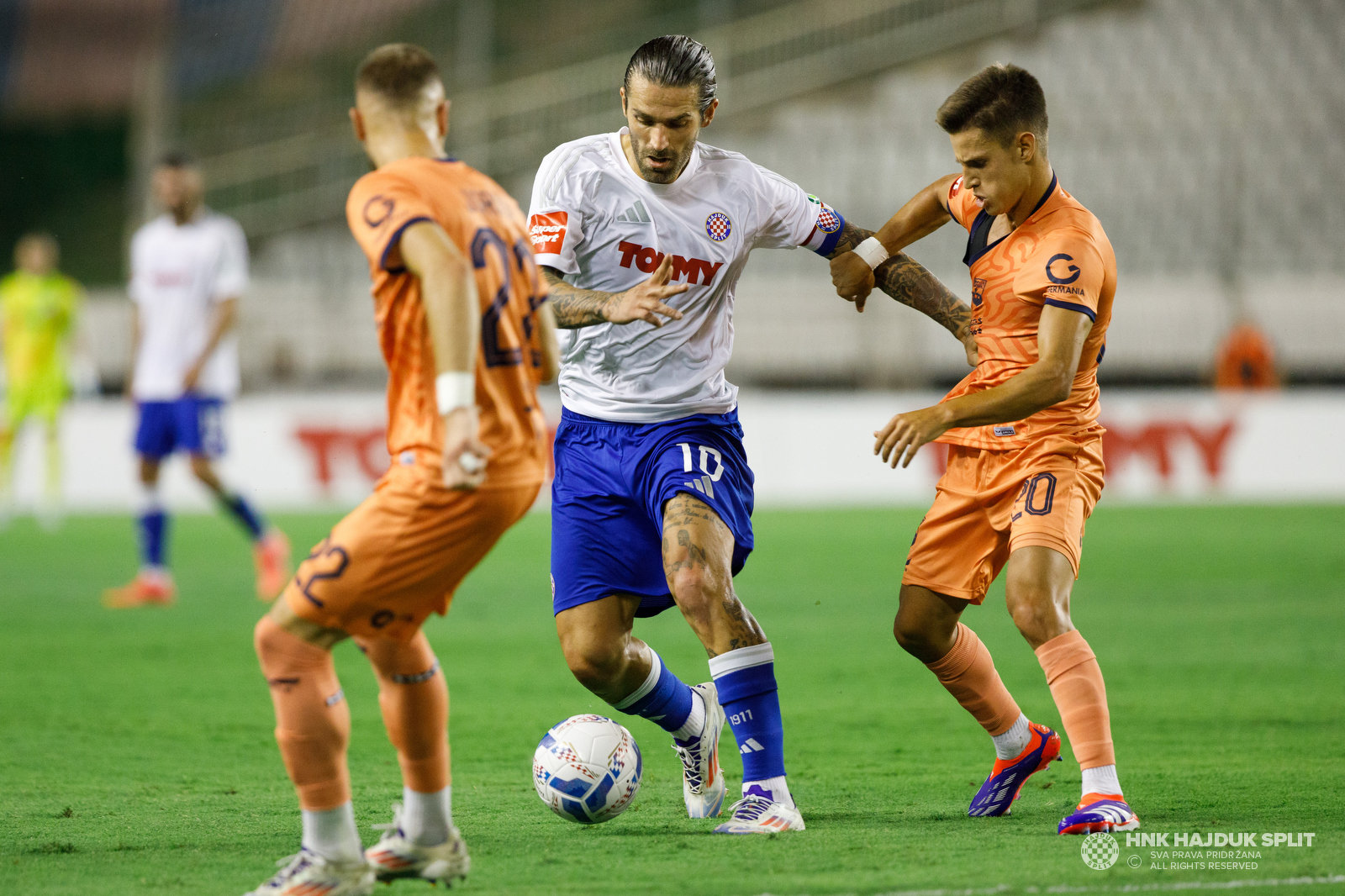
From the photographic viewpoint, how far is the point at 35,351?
49.4 ft

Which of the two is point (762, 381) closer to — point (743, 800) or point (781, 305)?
point (781, 305)

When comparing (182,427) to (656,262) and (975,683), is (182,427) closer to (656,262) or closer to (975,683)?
(656,262)

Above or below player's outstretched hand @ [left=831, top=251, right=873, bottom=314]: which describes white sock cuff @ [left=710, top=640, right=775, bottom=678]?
below

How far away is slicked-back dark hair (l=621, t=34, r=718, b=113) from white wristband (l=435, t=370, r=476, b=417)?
1568 mm

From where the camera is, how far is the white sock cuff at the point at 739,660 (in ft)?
14.2

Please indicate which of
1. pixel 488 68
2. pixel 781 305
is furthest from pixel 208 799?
pixel 488 68

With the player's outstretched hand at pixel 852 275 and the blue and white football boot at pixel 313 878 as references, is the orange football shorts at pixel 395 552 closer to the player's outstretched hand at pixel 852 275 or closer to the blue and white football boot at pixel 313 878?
the blue and white football boot at pixel 313 878

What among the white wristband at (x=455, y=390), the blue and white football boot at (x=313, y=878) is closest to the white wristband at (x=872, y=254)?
the white wristband at (x=455, y=390)

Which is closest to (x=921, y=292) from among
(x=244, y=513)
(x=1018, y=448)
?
(x=1018, y=448)

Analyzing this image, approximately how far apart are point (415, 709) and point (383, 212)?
45.4 inches

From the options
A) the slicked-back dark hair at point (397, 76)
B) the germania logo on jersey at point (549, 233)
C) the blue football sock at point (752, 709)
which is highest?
the slicked-back dark hair at point (397, 76)

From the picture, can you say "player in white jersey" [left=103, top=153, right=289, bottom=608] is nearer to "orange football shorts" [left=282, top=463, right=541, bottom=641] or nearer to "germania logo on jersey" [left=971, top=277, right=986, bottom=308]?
"germania logo on jersey" [left=971, top=277, right=986, bottom=308]

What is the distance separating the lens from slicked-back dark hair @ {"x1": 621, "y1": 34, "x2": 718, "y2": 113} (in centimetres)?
449

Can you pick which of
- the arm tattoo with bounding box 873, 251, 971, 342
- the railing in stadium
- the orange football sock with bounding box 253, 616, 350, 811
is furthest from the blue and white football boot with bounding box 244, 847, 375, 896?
the railing in stadium
